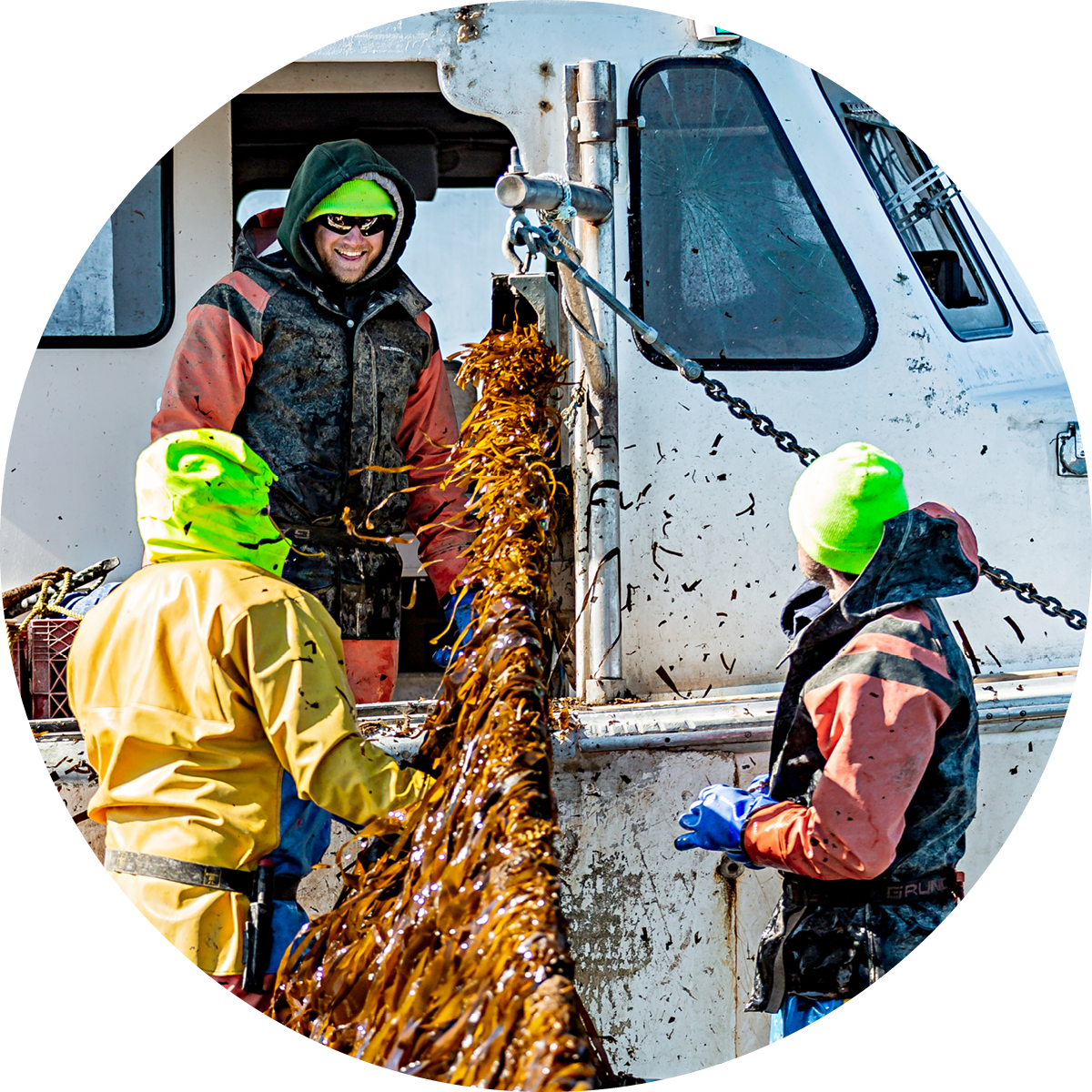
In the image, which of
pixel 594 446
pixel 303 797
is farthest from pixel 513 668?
pixel 594 446

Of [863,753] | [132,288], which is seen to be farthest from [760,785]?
[132,288]

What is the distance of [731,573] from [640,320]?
2.24 ft

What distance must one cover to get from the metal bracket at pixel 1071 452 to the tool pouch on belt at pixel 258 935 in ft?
7.57

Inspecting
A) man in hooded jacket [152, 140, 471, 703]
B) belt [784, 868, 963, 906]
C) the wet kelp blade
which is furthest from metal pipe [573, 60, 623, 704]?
belt [784, 868, 963, 906]

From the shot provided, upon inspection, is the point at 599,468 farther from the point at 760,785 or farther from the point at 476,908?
the point at 476,908

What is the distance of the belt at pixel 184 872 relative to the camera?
2.42 meters

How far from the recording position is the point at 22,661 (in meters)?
3.63

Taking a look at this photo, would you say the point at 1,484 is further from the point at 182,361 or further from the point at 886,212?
the point at 886,212

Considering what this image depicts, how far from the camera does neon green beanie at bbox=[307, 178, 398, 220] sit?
3684 mm

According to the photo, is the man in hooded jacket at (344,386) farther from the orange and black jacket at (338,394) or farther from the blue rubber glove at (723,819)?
the blue rubber glove at (723,819)

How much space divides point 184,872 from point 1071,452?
246 centimetres

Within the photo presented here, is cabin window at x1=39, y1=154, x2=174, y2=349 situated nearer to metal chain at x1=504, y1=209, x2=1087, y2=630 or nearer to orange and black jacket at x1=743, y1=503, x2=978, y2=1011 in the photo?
metal chain at x1=504, y1=209, x2=1087, y2=630

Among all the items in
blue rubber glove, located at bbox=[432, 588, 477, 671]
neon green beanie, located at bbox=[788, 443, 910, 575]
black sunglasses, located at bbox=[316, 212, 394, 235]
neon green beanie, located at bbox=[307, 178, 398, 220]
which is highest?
neon green beanie, located at bbox=[307, 178, 398, 220]

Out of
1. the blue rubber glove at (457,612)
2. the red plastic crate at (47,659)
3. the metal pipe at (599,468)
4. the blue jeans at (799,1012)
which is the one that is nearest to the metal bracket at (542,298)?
the metal pipe at (599,468)
